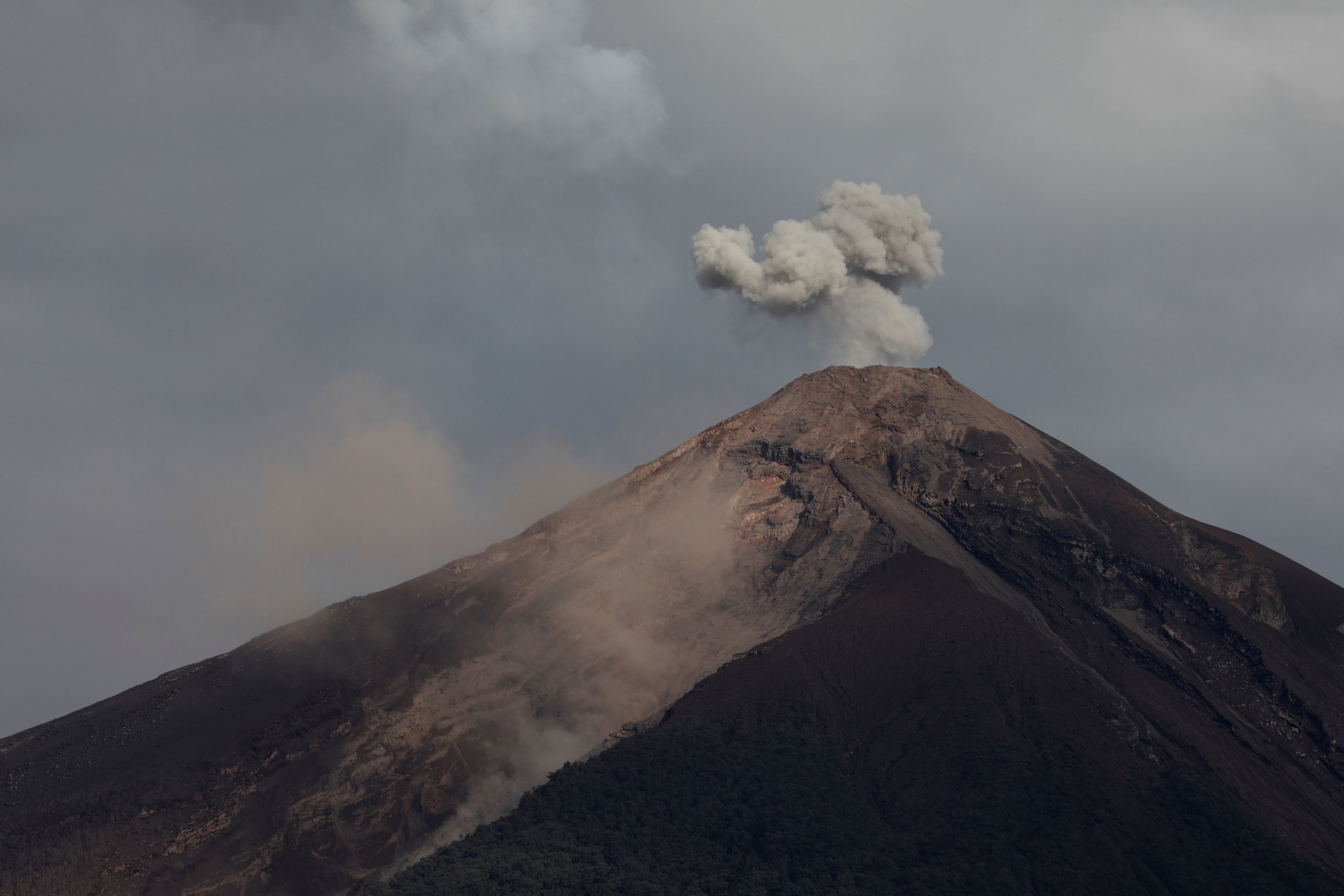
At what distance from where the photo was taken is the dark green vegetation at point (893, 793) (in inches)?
2083

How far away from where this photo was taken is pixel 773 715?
2515 inches

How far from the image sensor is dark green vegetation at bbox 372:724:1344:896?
52125 mm

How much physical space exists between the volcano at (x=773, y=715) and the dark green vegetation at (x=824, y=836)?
16 centimetres

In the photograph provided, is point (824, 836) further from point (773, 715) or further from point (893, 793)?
point (773, 715)

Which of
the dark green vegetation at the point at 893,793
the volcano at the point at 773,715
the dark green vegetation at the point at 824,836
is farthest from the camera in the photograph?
the volcano at the point at 773,715

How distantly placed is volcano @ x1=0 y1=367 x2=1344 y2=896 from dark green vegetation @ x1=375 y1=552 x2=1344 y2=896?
165mm

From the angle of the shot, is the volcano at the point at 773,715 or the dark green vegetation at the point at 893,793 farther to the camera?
the volcano at the point at 773,715

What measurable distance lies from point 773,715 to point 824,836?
864cm

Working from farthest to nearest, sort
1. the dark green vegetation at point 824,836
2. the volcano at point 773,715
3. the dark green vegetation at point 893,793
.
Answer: the volcano at point 773,715, the dark green vegetation at point 893,793, the dark green vegetation at point 824,836

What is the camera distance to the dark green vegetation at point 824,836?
52.1 m

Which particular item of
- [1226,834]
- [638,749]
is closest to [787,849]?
[638,749]

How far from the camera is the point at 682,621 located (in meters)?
75.6

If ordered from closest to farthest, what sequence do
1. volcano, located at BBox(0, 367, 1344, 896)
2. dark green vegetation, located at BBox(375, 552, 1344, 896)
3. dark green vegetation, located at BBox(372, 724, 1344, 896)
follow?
dark green vegetation, located at BBox(372, 724, 1344, 896), dark green vegetation, located at BBox(375, 552, 1344, 896), volcano, located at BBox(0, 367, 1344, 896)

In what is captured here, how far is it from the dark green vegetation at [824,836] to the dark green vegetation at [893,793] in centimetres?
10
